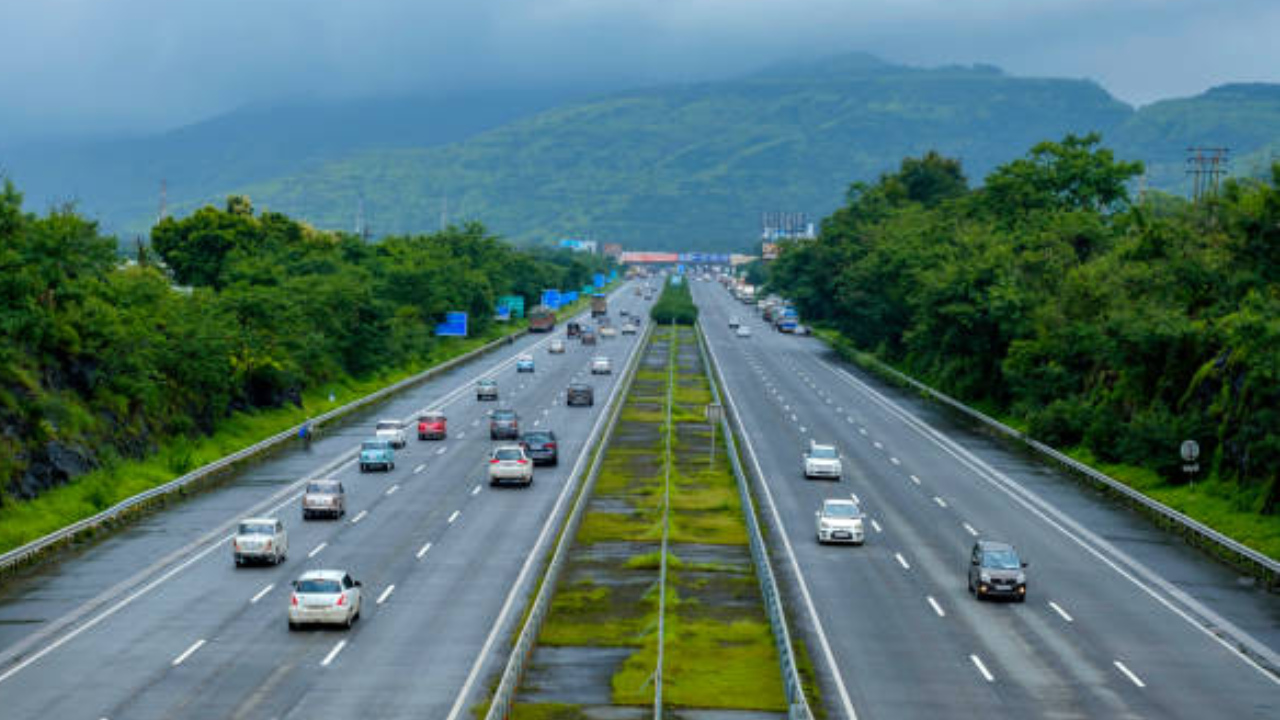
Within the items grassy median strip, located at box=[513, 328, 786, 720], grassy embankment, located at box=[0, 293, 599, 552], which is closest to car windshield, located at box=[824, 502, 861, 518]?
grassy median strip, located at box=[513, 328, 786, 720]

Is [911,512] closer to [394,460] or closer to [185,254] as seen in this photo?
[394,460]

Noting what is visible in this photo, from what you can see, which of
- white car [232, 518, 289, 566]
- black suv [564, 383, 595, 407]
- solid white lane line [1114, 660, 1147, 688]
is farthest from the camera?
black suv [564, 383, 595, 407]

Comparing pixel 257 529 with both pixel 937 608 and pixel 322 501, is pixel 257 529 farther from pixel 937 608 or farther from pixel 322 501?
pixel 937 608

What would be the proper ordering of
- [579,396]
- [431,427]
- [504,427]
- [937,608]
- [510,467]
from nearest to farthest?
[937,608] → [510,467] → [504,427] → [431,427] → [579,396]

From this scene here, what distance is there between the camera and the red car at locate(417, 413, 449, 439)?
264ft

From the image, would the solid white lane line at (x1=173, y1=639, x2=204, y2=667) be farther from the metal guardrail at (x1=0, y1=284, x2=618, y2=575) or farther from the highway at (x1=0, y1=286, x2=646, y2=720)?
the metal guardrail at (x1=0, y1=284, x2=618, y2=575)

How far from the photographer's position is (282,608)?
1542 inches

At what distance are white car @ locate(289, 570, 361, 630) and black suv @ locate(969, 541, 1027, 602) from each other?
54.8ft

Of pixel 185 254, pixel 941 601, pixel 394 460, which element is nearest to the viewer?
pixel 941 601

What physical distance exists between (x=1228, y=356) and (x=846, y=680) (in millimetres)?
Answer: 37554

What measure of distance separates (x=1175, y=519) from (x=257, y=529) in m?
31.3

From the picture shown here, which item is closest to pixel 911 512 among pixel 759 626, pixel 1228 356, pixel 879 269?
pixel 1228 356

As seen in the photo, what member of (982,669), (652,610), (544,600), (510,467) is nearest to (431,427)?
(510,467)

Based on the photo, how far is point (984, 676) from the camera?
32781mm
